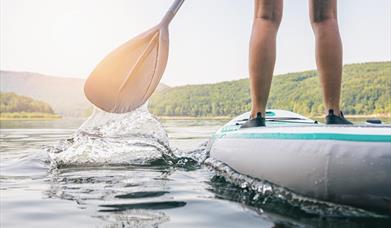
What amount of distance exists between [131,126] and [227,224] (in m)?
3.32

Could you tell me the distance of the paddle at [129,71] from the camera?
4145 mm

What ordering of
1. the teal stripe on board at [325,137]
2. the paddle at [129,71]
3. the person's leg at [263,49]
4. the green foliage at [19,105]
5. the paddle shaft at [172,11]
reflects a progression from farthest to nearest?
the green foliage at [19,105], the paddle at [129,71], the paddle shaft at [172,11], the person's leg at [263,49], the teal stripe on board at [325,137]

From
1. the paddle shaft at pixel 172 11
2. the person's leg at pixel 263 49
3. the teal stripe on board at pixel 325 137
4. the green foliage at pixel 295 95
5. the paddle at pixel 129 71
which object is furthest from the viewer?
the green foliage at pixel 295 95

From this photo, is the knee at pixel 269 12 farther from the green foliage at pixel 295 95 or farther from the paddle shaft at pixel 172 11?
the green foliage at pixel 295 95

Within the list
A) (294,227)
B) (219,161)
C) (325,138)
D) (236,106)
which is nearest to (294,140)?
(325,138)

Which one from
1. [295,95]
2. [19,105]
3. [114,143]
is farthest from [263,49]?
[19,105]

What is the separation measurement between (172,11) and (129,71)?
640 millimetres

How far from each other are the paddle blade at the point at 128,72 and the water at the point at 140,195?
18.7 inches

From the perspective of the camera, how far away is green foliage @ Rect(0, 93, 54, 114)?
2267 inches

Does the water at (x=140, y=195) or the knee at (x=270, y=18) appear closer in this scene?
the water at (x=140, y=195)

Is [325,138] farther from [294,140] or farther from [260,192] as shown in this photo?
[260,192]

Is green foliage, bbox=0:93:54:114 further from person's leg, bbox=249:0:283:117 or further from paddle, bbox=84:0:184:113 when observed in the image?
person's leg, bbox=249:0:283:117

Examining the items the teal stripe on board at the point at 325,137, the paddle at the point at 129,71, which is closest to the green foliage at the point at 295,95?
the paddle at the point at 129,71

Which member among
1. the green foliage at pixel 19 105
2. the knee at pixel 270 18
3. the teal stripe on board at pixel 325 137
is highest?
the knee at pixel 270 18
